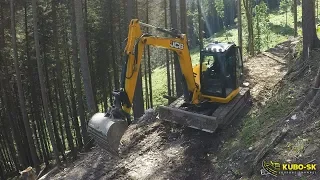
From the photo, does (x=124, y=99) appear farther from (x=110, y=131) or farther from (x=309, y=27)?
(x=309, y=27)

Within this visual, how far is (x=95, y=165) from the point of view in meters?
11.2

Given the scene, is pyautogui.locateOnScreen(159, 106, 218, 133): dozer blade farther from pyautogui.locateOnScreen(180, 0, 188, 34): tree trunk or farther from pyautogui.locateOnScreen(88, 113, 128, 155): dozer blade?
pyautogui.locateOnScreen(180, 0, 188, 34): tree trunk

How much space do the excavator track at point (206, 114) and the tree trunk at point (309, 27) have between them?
2.49 metres

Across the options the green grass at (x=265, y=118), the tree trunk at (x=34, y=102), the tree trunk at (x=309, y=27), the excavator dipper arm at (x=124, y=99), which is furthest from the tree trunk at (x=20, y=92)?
the tree trunk at (x=309, y=27)

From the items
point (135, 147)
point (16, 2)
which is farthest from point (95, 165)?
point (16, 2)

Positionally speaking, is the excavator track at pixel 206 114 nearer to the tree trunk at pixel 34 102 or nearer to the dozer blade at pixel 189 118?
the dozer blade at pixel 189 118

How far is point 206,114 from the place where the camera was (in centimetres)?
1148

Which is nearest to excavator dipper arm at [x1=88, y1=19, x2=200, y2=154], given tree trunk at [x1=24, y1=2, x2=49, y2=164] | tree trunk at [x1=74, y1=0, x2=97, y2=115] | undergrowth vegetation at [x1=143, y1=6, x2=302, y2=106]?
tree trunk at [x1=74, y1=0, x2=97, y2=115]

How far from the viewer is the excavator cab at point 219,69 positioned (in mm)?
11367

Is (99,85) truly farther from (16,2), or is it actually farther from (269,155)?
(269,155)

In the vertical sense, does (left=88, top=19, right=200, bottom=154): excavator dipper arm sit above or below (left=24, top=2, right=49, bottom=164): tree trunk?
above

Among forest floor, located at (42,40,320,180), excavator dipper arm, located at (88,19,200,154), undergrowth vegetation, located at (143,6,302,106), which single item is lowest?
undergrowth vegetation, located at (143,6,302,106)

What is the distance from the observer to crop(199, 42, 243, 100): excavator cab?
11367 mm

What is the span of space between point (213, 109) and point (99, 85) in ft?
41.1
